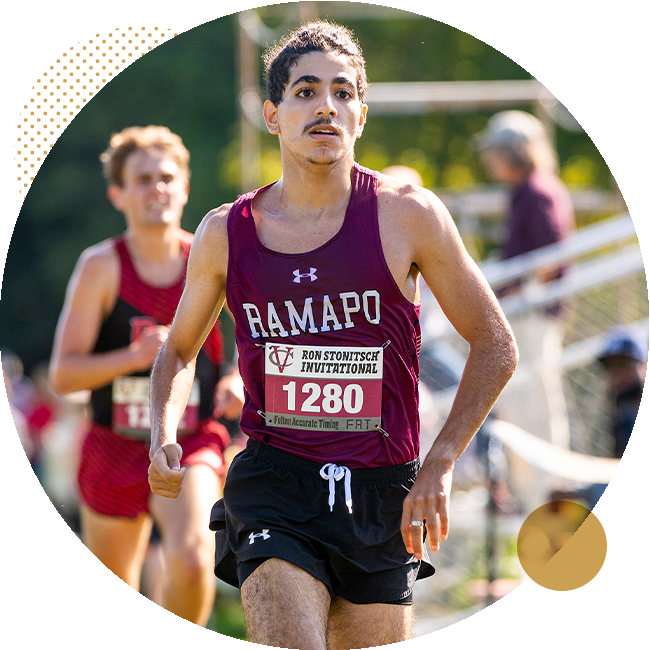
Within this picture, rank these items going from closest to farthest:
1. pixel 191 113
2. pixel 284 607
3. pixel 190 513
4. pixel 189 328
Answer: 1. pixel 284 607
2. pixel 189 328
3. pixel 190 513
4. pixel 191 113

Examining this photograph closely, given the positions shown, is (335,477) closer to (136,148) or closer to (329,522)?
(329,522)

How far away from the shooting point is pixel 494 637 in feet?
18.1

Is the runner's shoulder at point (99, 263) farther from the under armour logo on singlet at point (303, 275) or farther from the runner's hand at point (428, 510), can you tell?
the runner's hand at point (428, 510)

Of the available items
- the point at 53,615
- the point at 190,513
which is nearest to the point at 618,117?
the point at 53,615

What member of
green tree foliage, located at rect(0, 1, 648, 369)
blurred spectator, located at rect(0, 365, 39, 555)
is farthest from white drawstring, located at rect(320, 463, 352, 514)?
blurred spectator, located at rect(0, 365, 39, 555)

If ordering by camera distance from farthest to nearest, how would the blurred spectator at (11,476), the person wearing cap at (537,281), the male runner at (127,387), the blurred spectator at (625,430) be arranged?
the blurred spectator at (11,476)
the person wearing cap at (537,281)
the blurred spectator at (625,430)
the male runner at (127,387)

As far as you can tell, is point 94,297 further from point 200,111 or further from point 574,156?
point 200,111

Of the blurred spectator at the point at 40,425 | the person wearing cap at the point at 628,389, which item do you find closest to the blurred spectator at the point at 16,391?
the blurred spectator at the point at 40,425

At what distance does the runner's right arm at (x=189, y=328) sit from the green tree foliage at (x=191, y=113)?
10342mm

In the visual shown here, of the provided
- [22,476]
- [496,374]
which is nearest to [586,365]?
[496,374]

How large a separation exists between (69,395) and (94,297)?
1.80 feet

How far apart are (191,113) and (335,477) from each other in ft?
83.5

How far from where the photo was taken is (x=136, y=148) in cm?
501

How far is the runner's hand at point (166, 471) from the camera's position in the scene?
9.53ft
